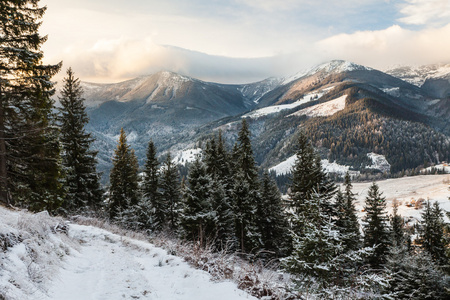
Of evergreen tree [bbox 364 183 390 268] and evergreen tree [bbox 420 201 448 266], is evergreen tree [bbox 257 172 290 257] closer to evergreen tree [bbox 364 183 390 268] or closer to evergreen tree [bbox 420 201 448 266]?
evergreen tree [bbox 364 183 390 268]

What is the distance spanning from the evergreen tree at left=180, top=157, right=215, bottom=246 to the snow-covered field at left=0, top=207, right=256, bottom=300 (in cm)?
1476

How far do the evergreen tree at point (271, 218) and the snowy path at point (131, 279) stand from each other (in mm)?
23268

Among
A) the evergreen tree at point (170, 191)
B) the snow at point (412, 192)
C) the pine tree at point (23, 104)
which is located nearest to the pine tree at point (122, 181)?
the evergreen tree at point (170, 191)

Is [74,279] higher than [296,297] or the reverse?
higher

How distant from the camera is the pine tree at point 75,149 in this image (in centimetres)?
2280

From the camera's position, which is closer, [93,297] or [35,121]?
[93,297]

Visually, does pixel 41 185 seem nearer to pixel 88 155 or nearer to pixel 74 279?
pixel 88 155

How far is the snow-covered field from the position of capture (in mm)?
4441

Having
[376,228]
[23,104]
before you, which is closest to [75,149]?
[23,104]

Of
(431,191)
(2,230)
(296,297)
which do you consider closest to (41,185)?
(2,230)

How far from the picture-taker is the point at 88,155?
23.8m

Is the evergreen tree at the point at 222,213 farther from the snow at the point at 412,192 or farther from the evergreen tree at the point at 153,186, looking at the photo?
the snow at the point at 412,192

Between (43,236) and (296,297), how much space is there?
604 centimetres

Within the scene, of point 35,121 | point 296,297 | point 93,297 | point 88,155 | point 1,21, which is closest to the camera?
point 93,297
